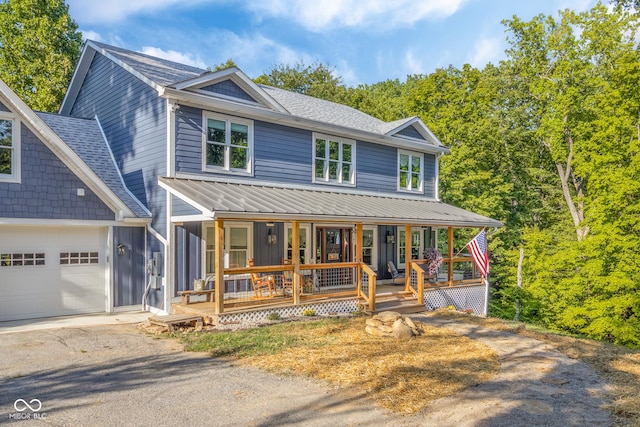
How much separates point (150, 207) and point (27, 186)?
2918 mm

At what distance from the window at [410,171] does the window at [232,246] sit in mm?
7346

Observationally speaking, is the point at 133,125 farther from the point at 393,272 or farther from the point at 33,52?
the point at 33,52

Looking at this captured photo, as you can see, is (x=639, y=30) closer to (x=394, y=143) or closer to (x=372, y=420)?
(x=394, y=143)

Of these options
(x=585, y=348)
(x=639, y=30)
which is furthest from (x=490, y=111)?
(x=585, y=348)

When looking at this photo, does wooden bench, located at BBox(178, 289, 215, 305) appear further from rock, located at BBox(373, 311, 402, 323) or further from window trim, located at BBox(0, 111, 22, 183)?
window trim, located at BBox(0, 111, 22, 183)

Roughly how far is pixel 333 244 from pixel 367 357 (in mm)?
8233

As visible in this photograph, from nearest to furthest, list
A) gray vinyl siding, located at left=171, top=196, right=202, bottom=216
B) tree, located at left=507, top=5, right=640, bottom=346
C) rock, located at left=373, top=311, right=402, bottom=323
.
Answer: rock, located at left=373, top=311, right=402, bottom=323 < gray vinyl siding, located at left=171, top=196, right=202, bottom=216 < tree, located at left=507, top=5, right=640, bottom=346

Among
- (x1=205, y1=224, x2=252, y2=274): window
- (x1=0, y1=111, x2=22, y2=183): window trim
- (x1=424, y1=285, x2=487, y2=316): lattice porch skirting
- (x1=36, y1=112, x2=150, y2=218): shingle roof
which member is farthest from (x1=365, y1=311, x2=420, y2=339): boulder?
(x1=0, y1=111, x2=22, y2=183): window trim

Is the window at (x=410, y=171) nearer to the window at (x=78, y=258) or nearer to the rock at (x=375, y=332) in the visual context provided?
the rock at (x=375, y=332)

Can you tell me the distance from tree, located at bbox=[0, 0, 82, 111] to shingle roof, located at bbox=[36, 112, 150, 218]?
30.3 feet

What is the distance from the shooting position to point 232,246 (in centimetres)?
1304

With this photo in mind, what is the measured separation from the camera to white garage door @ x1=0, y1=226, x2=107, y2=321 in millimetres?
10719

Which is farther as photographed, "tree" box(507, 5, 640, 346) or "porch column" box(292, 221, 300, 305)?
"tree" box(507, 5, 640, 346)

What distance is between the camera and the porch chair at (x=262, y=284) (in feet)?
39.8
